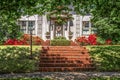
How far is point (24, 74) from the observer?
65.2ft

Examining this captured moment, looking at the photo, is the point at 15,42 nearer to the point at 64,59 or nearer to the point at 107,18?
the point at 64,59

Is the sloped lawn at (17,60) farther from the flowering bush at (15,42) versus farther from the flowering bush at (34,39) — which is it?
the flowering bush at (34,39)

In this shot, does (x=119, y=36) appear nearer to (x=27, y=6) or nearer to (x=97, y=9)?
(x=97, y=9)

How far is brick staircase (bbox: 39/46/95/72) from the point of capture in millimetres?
22219

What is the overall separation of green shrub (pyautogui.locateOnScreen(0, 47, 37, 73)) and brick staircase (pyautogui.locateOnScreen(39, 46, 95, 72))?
102 cm

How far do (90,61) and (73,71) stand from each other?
101 inches

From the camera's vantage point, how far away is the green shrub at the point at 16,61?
2119 cm

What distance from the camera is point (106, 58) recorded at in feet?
80.2

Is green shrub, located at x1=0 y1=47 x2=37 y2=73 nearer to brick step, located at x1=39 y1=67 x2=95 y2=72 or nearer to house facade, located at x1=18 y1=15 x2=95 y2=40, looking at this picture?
brick step, located at x1=39 y1=67 x2=95 y2=72

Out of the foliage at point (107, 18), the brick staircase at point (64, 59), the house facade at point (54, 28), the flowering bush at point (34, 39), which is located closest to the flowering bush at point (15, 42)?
the flowering bush at point (34, 39)

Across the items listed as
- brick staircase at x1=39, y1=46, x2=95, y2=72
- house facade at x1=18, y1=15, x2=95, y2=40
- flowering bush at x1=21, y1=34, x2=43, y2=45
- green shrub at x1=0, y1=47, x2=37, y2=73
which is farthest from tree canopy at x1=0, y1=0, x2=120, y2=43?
house facade at x1=18, y1=15, x2=95, y2=40

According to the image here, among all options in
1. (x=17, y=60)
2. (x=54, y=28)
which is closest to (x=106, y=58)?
(x=17, y=60)

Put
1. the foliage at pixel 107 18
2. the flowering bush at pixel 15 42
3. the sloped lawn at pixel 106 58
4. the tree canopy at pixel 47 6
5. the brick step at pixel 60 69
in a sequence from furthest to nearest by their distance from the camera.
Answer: the flowering bush at pixel 15 42, the sloped lawn at pixel 106 58, the brick step at pixel 60 69, the foliage at pixel 107 18, the tree canopy at pixel 47 6

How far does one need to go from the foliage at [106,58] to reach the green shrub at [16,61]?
5366mm
